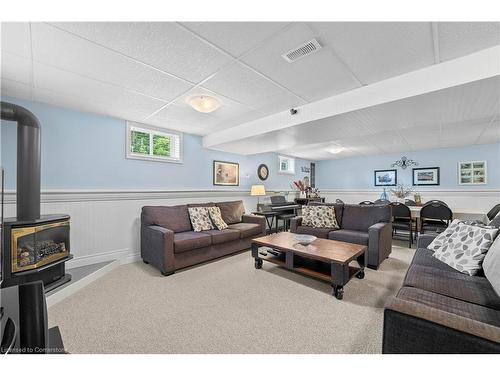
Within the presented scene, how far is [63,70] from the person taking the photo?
202cm

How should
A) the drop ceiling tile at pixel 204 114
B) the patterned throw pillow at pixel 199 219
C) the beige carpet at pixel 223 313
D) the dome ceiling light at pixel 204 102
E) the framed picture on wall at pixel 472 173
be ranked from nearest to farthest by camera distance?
the beige carpet at pixel 223 313
the dome ceiling light at pixel 204 102
the drop ceiling tile at pixel 204 114
the patterned throw pillow at pixel 199 219
the framed picture on wall at pixel 472 173

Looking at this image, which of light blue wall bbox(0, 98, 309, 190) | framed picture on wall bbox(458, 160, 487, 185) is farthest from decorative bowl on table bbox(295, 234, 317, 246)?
framed picture on wall bbox(458, 160, 487, 185)

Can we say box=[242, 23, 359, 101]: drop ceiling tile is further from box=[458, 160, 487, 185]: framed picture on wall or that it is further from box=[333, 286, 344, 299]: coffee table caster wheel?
box=[458, 160, 487, 185]: framed picture on wall

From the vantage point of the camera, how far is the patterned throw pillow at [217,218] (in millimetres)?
3776

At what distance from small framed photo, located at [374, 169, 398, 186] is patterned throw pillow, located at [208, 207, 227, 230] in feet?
18.3

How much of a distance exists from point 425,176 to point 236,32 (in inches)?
271

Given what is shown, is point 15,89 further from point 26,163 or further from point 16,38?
point 16,38

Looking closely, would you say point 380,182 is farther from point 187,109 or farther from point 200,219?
point 187,109

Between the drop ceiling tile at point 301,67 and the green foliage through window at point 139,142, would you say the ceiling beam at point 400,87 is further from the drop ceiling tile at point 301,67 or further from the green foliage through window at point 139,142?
the green foliage through window at point 139,142

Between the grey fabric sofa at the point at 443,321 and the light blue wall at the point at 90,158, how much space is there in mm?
3695

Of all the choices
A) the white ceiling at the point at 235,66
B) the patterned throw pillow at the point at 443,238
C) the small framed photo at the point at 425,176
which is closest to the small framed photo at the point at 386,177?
the small framed photo at the point at 425,176
